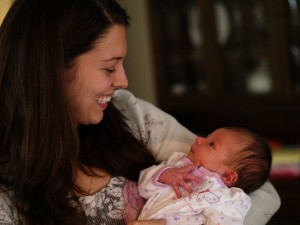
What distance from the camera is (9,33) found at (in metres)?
1.42

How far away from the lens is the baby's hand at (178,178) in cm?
149

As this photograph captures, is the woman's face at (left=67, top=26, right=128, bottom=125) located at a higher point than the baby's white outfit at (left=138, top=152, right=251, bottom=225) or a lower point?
higher

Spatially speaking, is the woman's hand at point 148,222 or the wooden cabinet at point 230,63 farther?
the wooden cabinet at point 230,63

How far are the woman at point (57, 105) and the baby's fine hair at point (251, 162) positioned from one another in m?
0.32

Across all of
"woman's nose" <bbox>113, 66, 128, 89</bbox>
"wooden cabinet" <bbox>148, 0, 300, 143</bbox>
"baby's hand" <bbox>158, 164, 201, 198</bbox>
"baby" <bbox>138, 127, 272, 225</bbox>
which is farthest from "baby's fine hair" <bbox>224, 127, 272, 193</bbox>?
"wooden cabinet" <bbox>148, 0, 300, 143</bbox>

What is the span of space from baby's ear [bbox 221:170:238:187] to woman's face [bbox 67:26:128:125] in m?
0.41

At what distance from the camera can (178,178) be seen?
1503mm

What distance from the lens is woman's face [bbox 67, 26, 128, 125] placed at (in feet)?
4.81

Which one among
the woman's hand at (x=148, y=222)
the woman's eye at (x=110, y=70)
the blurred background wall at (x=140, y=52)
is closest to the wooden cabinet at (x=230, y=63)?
the blurred background wall at (x=140, y=52)

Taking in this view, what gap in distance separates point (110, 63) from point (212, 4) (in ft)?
7.97

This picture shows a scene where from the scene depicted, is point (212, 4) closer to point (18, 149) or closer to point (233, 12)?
point (233, 12)

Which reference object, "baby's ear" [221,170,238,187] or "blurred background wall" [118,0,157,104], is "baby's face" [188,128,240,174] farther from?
"blurred background wall" [118,0,157,104]

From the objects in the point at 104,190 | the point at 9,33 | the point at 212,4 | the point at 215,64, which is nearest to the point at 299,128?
the point at 215,64

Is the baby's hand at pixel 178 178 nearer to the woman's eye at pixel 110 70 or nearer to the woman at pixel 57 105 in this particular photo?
the woman at pixel 57 105
